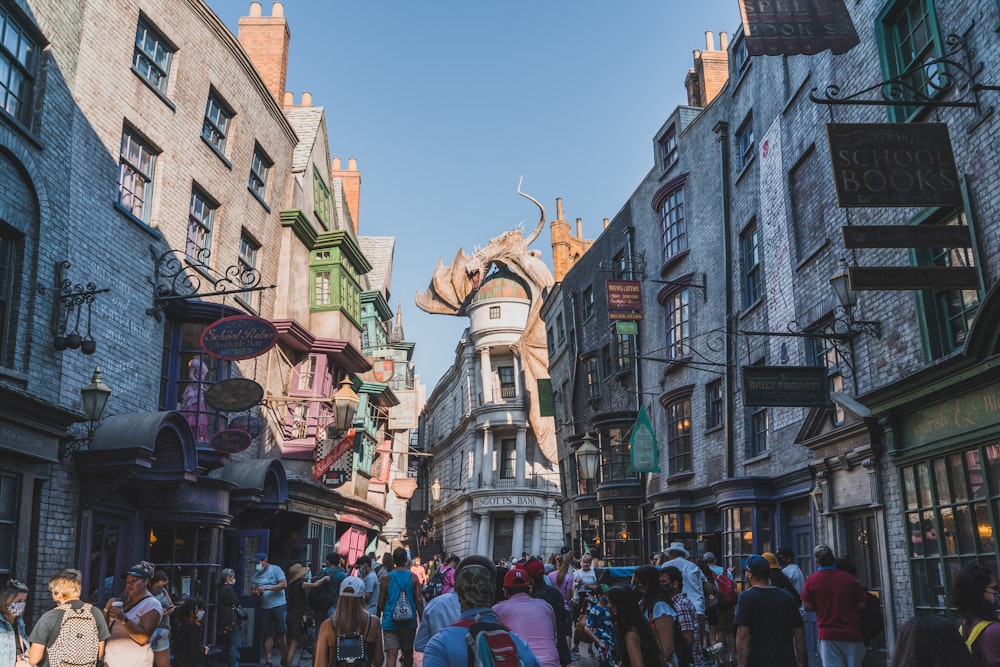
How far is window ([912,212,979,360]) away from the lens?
1155 cm

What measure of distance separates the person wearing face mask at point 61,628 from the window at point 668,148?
21860 millimetres

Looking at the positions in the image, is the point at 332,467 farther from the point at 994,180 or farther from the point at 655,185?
the point at 994,180

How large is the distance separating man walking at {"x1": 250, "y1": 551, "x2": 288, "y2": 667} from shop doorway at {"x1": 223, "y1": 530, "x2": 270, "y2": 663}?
52.6 inches

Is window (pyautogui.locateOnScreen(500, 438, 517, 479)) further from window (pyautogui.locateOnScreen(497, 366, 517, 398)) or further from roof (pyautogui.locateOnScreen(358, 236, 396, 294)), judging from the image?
roof (pyautogui.locateOnScreen(358, 236, 396, 294))

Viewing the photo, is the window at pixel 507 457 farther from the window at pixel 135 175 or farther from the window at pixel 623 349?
the window at pixel 135 175

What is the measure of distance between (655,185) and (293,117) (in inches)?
444

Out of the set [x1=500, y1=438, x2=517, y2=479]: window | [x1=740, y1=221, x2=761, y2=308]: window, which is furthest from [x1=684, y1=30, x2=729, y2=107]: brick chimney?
[x1=500, y1=438, x2=517, y2=479]: window

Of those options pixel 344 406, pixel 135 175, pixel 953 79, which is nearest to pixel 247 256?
pixel 344 406

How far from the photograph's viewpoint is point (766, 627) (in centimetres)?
734

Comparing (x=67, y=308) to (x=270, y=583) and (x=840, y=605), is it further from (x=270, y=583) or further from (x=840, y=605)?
(x=840, y=605)

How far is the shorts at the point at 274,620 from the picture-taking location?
15430 millimetres

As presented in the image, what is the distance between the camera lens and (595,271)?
108 feet

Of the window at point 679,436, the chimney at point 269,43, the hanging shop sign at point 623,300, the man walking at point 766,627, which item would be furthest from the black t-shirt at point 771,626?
the chimney at point 269,43

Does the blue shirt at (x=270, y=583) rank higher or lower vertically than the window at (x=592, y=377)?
lower
